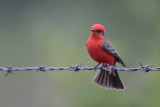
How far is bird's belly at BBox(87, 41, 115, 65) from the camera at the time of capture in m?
8.62

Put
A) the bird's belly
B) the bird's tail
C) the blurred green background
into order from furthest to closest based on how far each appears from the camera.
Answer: the blurred green background < the bird's tail < the bird's belly

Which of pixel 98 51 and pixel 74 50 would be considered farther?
pixel 74 50

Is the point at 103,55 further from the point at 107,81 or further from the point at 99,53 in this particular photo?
the point at 107,81

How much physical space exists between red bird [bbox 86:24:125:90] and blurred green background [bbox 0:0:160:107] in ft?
3.98

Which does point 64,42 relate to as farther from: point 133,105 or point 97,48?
point 97,48

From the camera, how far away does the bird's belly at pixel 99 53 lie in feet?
28.3

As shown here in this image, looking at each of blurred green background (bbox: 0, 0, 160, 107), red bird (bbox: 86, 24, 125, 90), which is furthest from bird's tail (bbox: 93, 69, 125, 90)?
blurred green background (bbox: 0, 0, 160, 107)

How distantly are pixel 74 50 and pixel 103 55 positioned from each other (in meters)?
3.62

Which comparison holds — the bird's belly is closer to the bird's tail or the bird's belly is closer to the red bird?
the red bird

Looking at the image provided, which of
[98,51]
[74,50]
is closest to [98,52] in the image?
[98,51]

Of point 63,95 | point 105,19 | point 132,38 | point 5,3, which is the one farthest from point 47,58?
point 5,3

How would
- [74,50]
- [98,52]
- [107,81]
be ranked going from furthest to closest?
[74,50] → [107,81] → [98,52]

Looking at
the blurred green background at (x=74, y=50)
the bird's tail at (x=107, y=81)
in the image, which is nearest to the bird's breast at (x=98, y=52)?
the bird's tail at (x=107, y=81)

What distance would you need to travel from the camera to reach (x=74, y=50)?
12.2 meters
